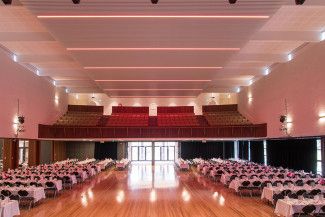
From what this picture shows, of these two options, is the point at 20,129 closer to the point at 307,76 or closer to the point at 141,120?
the point at 141,120

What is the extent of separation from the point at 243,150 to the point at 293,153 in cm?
1062

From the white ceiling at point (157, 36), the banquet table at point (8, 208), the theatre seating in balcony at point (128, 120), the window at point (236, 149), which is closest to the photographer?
the banquet table at point (8, 208)

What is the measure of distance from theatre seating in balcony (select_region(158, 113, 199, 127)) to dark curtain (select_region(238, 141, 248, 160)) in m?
4.31

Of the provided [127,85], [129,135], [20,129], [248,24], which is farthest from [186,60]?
[129,135]

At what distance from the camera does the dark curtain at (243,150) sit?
3068 centimetres

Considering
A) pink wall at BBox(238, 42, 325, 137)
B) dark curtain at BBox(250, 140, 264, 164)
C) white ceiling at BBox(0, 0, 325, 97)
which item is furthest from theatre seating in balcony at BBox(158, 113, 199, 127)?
white ceiling at BBox(0, 0, 325, 97)

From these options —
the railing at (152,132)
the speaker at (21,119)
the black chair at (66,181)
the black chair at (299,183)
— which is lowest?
the black chair at (66,181)

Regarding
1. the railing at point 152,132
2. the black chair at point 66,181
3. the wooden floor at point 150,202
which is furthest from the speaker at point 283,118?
the black chair at point 66,181

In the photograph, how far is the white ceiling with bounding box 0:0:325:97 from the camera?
1077 centimetres

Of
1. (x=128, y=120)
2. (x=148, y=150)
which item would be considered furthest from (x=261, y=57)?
(x=148, y=150)

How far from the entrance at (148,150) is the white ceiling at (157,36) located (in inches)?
577

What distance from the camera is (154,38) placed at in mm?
13516

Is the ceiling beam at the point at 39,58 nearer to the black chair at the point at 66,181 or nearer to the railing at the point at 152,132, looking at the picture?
the black chair at the point at 66,181

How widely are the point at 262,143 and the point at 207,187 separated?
10.5m
